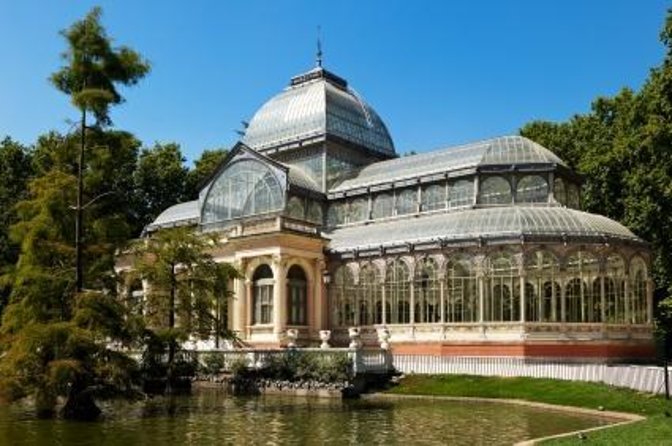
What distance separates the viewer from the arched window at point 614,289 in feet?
126

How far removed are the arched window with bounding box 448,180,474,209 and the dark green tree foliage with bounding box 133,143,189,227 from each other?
33.1 meters

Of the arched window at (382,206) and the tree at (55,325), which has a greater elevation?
the arched window at (382,206)

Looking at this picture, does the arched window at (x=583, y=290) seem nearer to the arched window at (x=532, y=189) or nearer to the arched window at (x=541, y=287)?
the arched window at (x=541, y=287)

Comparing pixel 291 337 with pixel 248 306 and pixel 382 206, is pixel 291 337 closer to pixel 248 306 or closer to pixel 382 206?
pixel 248 306

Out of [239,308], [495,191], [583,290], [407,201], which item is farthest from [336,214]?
[583,290]

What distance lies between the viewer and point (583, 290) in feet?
125

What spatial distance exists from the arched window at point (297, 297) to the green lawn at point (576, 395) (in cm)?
1130

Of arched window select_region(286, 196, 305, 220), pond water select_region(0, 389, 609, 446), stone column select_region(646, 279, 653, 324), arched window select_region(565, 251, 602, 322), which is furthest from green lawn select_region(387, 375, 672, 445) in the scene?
arched window select_region(286, 196, 305, 220)

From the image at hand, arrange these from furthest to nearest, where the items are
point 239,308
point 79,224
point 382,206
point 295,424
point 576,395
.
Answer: point 382,206 → point 239,308 → point 576,395 → point 79,224 → point 295,424

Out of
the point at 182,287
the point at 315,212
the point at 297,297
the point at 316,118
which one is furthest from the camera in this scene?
the point at 316,118

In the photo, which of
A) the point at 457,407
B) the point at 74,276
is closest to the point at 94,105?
the point at 74,276

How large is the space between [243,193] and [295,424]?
92.0ft

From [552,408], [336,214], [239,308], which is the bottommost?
[552,408]

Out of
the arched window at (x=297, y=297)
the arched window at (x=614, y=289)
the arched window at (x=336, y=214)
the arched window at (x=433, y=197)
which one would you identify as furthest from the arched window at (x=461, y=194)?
the arched window at (x=297, y=297)
